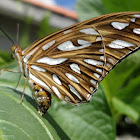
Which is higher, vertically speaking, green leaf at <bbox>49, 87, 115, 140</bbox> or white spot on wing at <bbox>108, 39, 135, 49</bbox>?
white spot on wing at <bbox>108, 39, 135, 49</bbox>

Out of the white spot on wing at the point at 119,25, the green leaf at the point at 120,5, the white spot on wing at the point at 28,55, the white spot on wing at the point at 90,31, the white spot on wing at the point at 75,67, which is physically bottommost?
the white spot on wing at the point at 75,67

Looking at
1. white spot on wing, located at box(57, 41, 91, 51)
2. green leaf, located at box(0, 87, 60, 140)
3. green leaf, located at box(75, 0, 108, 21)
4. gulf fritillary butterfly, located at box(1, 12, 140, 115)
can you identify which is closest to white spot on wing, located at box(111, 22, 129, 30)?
gulf fritillary butterfly, located at box(1, 12, 140, 115)

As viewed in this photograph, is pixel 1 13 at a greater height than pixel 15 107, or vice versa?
pixel 1 13

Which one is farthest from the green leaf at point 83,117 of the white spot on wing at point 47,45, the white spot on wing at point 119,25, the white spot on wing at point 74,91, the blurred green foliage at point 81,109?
the white spot on wing at point 119,25

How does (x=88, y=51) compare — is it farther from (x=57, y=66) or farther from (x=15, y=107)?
(x=15, y=107)

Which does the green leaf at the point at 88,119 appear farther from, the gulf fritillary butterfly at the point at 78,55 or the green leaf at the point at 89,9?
the green leaf at the point at 89,9

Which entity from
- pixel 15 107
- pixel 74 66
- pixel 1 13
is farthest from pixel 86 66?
pixel 1 13

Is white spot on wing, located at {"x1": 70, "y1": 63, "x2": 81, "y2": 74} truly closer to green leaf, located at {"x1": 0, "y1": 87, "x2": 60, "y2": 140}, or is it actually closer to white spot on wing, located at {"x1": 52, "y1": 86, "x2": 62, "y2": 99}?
white spot on wing, located at {"x1": 52, "y1": 86, "x2": 62, "y2": 99}

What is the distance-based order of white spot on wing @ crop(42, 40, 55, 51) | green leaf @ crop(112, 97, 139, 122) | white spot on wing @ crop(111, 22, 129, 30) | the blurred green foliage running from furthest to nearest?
green leaf @ crop(112, 97, 139, 122) → white spot on wing @ crop(42, 40, 55, 51) → white spot on wing @ crop(111, 22, 129, 30) → the blurred green foliage
